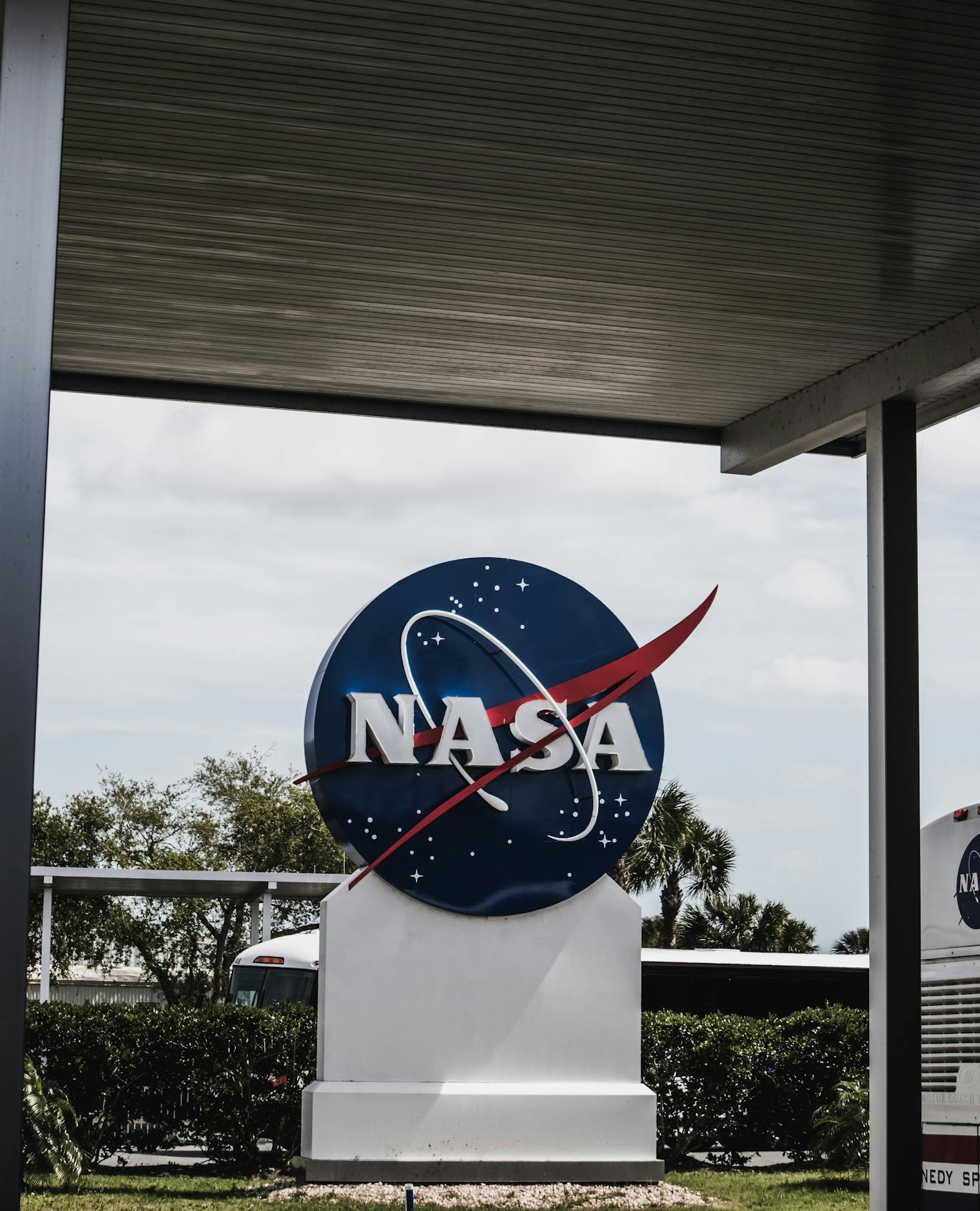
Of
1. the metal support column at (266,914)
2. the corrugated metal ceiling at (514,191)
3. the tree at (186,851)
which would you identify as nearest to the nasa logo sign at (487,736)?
the corrugated metal ceiling at (514,191)

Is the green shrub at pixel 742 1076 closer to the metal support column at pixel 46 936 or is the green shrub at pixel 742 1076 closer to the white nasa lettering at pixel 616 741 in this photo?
the white nasa lettering at pixel 616 741

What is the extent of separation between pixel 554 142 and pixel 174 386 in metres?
4.70

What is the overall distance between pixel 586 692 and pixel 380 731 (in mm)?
2203

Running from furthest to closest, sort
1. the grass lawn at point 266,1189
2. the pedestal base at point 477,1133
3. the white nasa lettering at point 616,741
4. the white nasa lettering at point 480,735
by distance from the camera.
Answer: the white nasa lettering at point 616,741 < the white nasa lettering at point 480,735 < the pedestal base at point 477,1133 < the grass lawn at point 266,1189

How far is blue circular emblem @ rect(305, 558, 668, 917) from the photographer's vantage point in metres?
15.1

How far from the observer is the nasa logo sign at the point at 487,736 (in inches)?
594

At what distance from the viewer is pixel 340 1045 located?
14625 mm

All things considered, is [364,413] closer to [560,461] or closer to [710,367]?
[710,367]

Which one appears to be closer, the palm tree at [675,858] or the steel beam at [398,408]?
the steel beam at [398,408]

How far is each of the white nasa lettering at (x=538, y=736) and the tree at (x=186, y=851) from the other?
25.0 m

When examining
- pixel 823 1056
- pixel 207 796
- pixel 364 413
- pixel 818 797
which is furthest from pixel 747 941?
pixel 364 413

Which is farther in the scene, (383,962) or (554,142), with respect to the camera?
(383,962)

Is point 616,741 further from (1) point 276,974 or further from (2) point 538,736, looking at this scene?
(1) point 276,974

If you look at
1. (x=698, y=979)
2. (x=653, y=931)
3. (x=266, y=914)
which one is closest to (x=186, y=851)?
(x=653, y=931)
